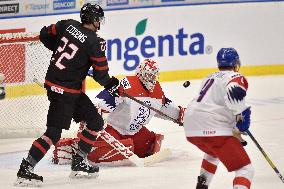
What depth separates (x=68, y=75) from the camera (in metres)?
6.84

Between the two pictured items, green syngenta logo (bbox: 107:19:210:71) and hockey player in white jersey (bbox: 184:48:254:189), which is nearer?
hockey player in white jersey (bbox: 184:48:254:189)

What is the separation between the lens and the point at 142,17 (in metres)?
12.0

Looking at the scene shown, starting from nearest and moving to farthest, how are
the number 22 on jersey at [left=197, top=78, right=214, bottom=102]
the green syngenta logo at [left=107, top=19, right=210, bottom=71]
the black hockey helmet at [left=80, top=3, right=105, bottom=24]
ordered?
the number 22 on jersey at [left=197, top=78, right=214, bottom=102], the black hockey helmet at [left=80, top=3, right=105, bottom=24], the green syngenta logo at [left=107, top=19, right=210, bottom=71]

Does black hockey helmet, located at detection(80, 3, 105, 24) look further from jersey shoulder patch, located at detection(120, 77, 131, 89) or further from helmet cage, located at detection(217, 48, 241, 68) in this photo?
helmet cage, located at detection(217, 48, 241, 68)

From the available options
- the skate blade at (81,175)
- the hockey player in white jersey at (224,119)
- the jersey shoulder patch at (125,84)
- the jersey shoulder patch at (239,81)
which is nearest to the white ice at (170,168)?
the skate blade at (81,175)

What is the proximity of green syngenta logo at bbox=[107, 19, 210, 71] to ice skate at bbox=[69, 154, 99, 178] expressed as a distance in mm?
4552

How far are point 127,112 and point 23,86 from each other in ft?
5.92

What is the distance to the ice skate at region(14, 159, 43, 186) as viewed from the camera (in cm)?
678

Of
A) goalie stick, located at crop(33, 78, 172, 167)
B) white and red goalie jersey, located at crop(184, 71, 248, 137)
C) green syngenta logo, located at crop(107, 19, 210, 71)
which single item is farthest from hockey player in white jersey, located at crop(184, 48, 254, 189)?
green syngenta logo, located at crop(107, 19, 210, 71)

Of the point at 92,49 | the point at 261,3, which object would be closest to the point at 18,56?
the point at 92,49

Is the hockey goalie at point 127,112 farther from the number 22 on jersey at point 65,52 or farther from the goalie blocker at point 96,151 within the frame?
the number 22 on jersey at point 65,52

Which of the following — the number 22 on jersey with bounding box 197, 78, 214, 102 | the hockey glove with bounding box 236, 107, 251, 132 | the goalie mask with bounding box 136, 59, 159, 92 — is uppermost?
the number 22 on jersey with bounding box 197, 78, 214, 102

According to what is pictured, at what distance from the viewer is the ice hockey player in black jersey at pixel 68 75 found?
6.79 m

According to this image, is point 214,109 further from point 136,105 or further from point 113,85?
point 136,105
